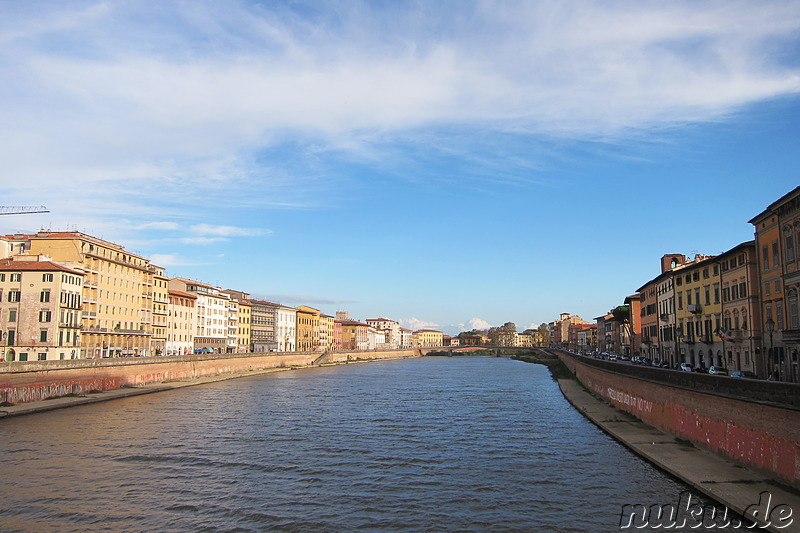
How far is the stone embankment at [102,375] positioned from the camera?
156 ft

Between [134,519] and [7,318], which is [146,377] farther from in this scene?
[134,519]

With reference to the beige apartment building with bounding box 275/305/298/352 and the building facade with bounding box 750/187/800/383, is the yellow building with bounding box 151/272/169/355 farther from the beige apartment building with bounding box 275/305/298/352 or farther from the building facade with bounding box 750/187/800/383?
the building facade with bounding box 750/187/800/383

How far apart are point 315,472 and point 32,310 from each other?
194ft

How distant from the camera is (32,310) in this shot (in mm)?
71000

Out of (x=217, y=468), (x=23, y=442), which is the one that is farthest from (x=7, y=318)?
(x=217, y=468)

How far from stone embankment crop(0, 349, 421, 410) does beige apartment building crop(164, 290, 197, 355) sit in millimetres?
17061

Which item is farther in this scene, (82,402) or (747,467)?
(82,402)

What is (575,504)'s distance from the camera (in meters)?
22.0

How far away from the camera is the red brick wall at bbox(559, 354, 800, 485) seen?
789 inches

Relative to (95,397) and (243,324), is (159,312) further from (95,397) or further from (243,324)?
(95,397)

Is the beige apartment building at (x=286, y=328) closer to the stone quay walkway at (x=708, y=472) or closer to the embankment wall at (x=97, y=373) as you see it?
the embankment wall at (x=97, y=373)

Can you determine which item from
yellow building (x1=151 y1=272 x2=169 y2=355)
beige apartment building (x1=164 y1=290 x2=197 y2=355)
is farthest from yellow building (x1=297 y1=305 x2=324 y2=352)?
yellow building (x1=151 y1=272 x2=169 y2=355)

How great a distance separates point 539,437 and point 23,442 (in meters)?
29.8

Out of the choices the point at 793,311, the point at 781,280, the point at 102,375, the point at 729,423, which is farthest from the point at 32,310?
the point at 793,311
